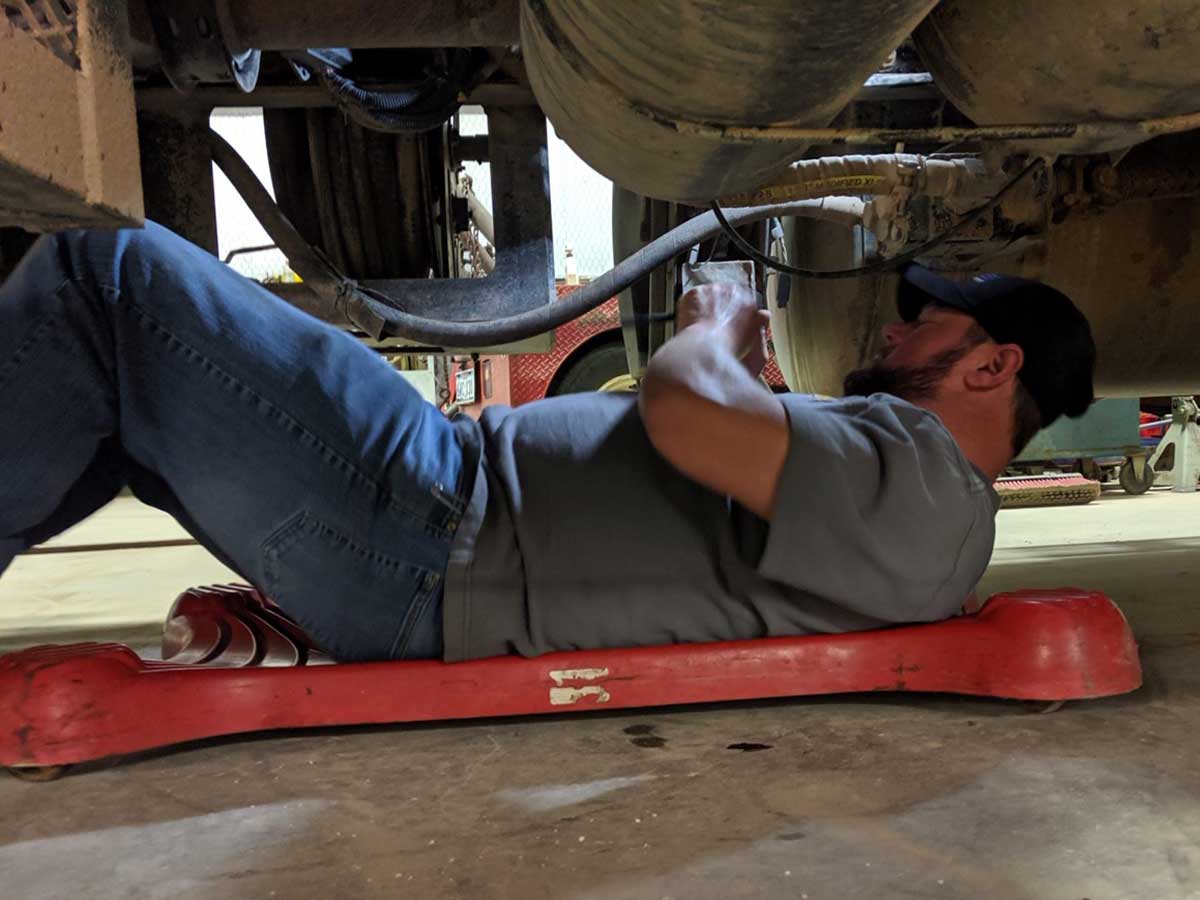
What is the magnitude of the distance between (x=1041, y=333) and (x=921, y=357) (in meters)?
0.15

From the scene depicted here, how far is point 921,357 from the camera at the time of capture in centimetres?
119

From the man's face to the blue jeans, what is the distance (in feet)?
1.92

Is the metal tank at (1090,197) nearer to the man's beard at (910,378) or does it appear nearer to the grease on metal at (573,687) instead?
the man's beard at (910,378)

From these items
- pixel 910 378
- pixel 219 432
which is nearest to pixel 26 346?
pixel 219 432

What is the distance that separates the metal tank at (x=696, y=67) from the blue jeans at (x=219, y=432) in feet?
1.35

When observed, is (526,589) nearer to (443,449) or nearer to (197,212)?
(443,449)

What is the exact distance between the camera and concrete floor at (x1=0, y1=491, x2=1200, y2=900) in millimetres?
685

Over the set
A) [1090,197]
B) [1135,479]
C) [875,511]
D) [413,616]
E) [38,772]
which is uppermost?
[1090,197]

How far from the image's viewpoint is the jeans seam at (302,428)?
978 mm

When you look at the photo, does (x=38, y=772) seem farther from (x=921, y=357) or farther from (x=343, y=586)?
(x=921, y=357)

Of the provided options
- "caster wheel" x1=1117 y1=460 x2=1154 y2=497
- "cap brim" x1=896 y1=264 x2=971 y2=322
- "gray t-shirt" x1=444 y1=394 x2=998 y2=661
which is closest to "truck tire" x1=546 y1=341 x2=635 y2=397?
"caster wheel" x1=1117 y1=460 x2=1154 y2=497

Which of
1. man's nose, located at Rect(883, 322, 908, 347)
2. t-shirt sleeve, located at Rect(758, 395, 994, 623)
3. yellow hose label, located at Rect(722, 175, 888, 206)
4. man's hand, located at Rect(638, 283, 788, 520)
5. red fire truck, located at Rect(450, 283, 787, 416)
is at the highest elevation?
yellow hose label, located at Rect(722, 175, 888, 206)

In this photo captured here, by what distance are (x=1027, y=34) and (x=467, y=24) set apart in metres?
0.71

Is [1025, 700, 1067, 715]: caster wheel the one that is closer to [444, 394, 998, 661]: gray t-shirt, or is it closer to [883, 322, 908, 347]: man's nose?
[444, 394, 998, 661]: gray t-shirt
